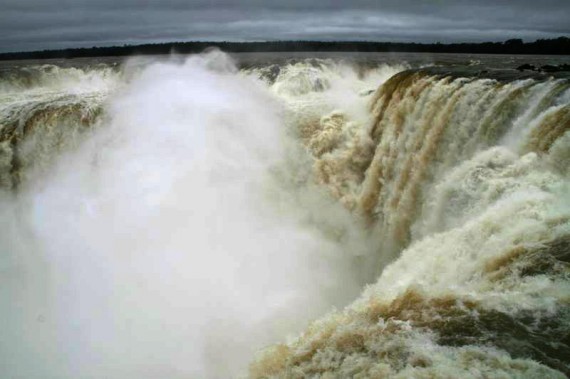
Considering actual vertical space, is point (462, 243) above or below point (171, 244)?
above

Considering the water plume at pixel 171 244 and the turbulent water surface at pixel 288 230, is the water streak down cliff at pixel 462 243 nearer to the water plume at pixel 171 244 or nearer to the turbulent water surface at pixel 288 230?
the turbulent water surface at pixel 288 230

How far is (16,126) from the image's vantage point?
15086 millimetres

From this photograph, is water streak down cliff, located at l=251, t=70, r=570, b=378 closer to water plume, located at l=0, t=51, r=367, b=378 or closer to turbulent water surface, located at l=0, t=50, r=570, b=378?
turbulent water surface, located at l=0, t=50, r=570, b=378

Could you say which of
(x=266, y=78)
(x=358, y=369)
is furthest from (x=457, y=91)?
(x=266, y=78)

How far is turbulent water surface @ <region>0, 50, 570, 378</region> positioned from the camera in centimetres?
435

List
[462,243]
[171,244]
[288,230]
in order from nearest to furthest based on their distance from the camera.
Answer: [462,243]
[171,244]
[288,230]

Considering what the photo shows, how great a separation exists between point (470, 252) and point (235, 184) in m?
7.86

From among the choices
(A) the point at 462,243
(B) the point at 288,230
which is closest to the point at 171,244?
(B) the point at 288,230

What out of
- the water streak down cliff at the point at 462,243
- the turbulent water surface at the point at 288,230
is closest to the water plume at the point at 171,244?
the turbulent water surface at the point at 288,230

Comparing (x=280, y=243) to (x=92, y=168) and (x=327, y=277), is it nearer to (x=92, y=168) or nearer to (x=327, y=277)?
(x=327, y=277)

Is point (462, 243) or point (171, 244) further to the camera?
point (171, 244)

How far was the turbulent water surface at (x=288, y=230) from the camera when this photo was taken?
14.3ft

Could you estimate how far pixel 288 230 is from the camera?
11602mm

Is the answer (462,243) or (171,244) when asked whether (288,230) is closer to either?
(171,244)
